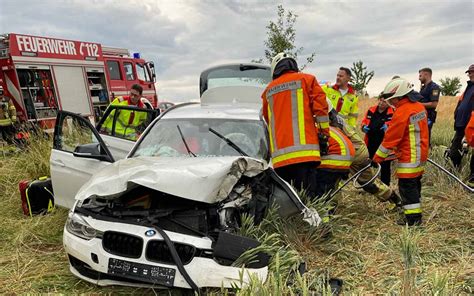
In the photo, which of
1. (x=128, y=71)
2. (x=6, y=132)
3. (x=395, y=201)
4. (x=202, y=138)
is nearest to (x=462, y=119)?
(x=395, y=201)

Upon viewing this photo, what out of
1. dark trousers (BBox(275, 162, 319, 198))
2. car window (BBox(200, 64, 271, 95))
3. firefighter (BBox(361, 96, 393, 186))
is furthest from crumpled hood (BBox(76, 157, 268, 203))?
car window (BBox(200, 64, 271, 95))

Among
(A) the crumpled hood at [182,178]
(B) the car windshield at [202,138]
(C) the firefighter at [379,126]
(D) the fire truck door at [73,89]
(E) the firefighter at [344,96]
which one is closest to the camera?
(A) the crumpled hood at [182,178]

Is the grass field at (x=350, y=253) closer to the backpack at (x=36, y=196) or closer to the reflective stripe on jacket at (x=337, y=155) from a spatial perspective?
the backpack at (x=36, y=196)

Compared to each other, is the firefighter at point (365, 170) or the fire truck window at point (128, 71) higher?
the fire truck window at point (128, 71)

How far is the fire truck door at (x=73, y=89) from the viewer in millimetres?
11977

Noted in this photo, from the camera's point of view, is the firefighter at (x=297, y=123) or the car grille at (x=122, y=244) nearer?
the car grille at (x=122, y=244)

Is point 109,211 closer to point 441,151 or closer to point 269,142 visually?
point 269,142

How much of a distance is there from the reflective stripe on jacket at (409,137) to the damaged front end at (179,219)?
1.57 metres

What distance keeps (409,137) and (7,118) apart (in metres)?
9.42

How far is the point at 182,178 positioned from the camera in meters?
2.75

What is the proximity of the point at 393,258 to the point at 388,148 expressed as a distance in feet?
4.10

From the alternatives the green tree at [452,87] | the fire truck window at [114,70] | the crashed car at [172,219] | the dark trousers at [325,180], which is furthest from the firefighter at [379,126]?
the green tree at [452,87]

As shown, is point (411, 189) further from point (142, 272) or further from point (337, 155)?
point (142, 272)

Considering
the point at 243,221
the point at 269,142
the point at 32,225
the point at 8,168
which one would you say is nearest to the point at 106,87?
the point at 8,168
